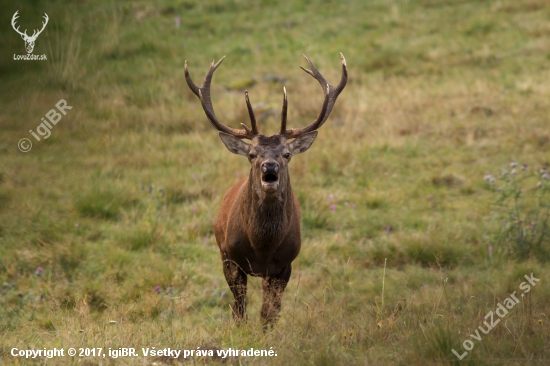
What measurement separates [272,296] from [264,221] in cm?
63

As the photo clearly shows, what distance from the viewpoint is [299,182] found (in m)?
9.73

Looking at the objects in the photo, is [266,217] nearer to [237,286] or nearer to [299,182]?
[237,286]

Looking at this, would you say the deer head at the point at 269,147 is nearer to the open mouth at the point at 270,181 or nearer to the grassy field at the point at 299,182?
the open mouth at the point at 270,181

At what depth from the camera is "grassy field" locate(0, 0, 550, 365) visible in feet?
16.8

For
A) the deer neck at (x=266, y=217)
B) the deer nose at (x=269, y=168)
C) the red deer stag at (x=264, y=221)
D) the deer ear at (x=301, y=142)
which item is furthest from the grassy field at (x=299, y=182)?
the deer ear at (x=301, y=142)

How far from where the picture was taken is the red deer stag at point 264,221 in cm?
557

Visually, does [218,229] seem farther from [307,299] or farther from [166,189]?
[166,189]

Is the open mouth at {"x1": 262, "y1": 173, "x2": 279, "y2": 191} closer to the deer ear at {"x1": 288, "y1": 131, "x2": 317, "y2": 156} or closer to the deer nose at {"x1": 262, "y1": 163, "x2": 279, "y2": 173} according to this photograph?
Result: the deer nose at {"x1": 262, "y1": 163, "x2": 279, "y2": 173}

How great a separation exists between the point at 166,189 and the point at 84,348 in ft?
15.5

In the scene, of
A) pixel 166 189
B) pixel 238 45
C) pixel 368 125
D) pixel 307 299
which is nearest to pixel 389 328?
pixel 307 299

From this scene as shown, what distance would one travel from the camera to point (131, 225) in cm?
825

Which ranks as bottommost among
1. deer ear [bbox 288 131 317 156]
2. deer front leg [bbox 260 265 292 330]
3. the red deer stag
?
deer front leg [bbox 260 265 292 330]

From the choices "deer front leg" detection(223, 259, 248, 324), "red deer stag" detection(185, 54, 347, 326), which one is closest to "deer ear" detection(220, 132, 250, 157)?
"red deer stag" detection(185, 54, 347, 326)

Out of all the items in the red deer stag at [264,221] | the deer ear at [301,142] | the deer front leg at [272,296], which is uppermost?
the deer ear at [301,142]
